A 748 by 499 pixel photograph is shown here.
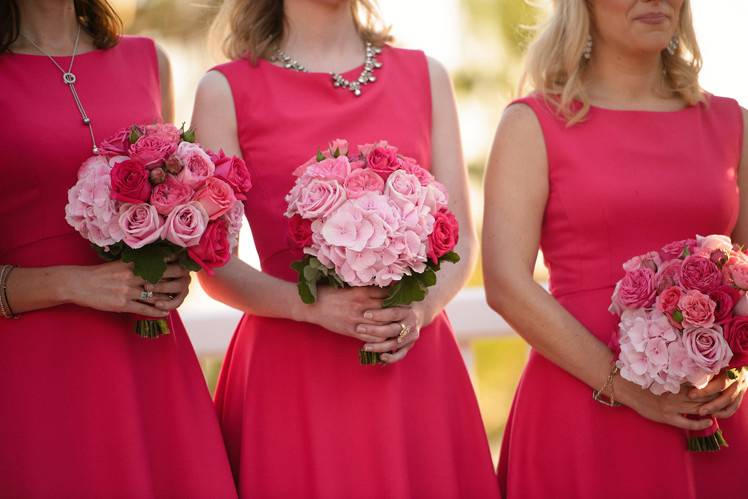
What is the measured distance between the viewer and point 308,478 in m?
3.76

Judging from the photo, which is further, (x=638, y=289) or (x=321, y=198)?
(x=638, y=289)

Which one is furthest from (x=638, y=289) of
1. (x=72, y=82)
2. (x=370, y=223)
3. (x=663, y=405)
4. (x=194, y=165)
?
(x=72, y=82)

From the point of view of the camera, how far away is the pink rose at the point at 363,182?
3.38m

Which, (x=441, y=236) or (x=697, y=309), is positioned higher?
(x=441, y=236)

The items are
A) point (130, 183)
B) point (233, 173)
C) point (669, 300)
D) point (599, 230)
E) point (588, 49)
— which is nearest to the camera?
point (130, 183)

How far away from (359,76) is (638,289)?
1407mm

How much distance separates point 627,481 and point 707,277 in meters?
0.87

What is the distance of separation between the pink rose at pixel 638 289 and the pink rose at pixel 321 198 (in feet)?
3.64

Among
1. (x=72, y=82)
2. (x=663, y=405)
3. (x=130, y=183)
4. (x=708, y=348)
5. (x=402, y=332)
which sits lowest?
(x=663, y=405)

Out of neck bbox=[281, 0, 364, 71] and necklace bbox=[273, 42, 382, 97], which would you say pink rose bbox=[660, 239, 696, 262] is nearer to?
necklace bbox=[273, 42, 382, 97]

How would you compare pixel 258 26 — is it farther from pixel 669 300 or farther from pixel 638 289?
pixel 669 300

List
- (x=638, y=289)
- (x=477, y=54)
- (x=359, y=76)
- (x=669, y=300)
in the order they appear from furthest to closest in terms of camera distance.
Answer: (x=477, y=54)
(x=359, y=76)
(x=638, y=289)
(x=669, y=300)

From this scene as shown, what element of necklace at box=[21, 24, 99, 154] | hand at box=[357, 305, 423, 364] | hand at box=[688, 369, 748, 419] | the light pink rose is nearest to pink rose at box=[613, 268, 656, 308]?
hand at box=[688, 369, 748, 419]

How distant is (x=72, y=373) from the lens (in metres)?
3.55
